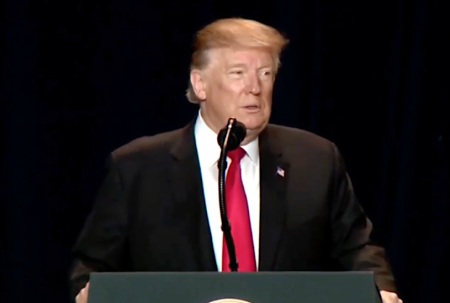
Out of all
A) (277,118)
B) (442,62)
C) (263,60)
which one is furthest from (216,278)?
(442,62)

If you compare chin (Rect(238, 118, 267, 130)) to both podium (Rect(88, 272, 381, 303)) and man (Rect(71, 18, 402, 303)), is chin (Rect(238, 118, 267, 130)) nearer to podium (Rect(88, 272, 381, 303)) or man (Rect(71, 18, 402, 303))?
man (Rect(71, 18, 402, 303))

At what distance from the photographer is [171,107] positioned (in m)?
3.49

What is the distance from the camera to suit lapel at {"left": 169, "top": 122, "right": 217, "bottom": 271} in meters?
2.44

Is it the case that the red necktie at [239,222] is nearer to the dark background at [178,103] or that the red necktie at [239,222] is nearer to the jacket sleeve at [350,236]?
the jacket sleeve at [350,236]

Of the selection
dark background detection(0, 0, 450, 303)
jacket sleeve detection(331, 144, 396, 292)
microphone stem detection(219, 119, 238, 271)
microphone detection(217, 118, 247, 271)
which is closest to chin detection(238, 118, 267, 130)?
jacket sleeve detection(331, 144, 396, 292)

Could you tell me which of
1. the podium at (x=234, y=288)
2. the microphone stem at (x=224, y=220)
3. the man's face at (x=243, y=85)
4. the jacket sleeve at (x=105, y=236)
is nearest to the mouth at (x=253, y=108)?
the man's face at (x=243, y=85)

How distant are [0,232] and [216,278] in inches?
73.2

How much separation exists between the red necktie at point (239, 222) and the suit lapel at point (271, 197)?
35 millimetres

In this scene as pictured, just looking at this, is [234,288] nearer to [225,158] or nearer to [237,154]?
[225,158]

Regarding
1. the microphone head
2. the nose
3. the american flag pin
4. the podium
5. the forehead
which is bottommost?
the american flag pin

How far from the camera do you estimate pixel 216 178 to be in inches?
101

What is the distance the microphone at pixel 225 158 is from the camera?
1.98 metres

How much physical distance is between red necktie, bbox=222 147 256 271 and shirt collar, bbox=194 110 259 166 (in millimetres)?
80

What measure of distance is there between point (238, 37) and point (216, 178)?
1.16 feet
